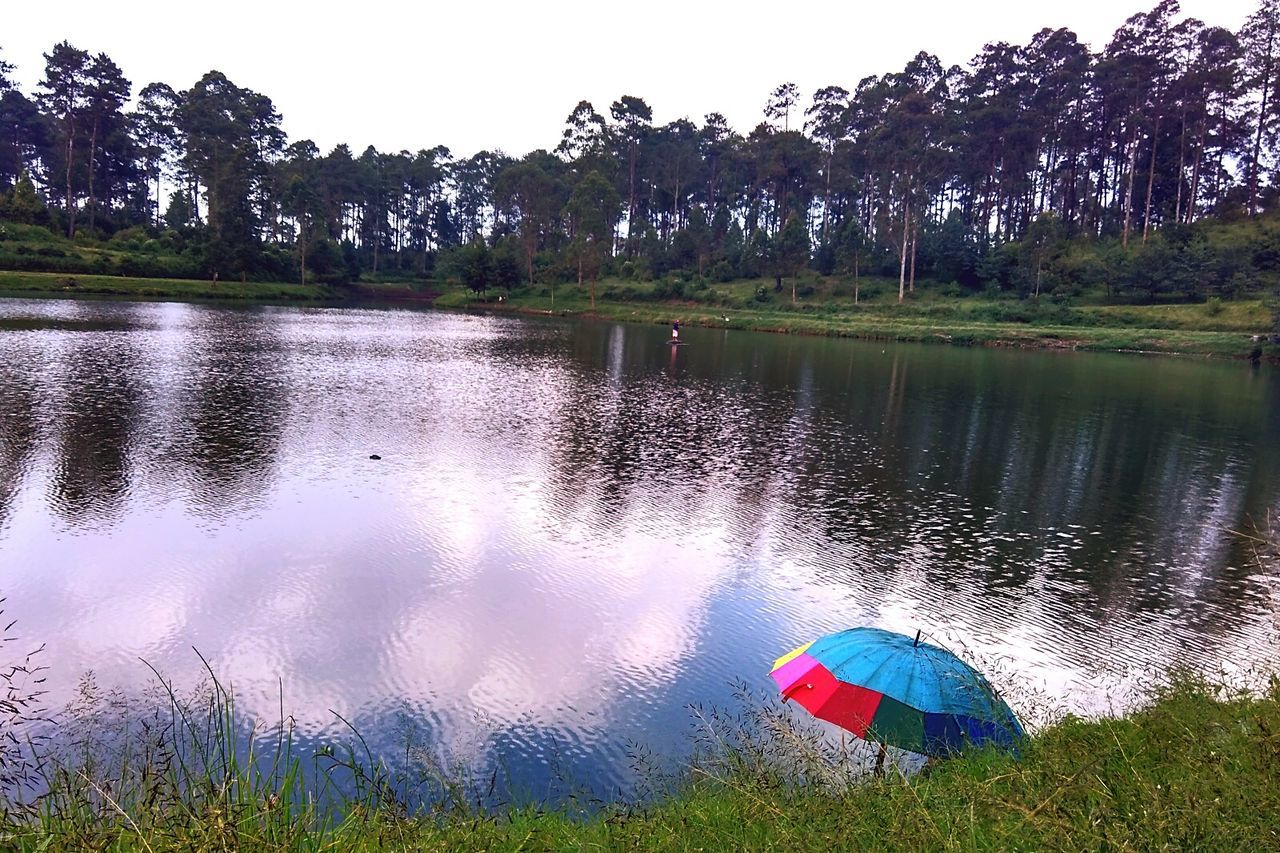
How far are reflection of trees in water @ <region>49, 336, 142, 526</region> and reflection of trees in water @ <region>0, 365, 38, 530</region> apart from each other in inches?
20.9

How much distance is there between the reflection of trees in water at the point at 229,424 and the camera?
1486 cm

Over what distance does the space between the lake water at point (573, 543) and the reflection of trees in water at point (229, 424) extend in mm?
163

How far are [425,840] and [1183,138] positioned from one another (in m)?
89.8

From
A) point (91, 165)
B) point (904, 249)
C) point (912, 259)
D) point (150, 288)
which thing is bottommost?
point (150, 288)

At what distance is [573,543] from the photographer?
13078 millimetres

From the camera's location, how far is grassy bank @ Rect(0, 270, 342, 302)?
2413 inches

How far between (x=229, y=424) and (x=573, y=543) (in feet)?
39.2

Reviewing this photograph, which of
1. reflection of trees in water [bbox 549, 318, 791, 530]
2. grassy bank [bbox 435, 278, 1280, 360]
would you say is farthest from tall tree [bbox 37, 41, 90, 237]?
reflection of trees in water [bbox 549, 318, 791, 530]

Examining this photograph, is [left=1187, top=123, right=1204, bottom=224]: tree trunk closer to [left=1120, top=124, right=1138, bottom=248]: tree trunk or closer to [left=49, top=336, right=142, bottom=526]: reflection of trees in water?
[left=1120, top=124, right=1138, bottom=248]: tree trunk

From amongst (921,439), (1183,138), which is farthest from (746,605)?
(1183,138)

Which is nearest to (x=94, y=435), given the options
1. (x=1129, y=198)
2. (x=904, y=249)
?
(x=904, y=249)

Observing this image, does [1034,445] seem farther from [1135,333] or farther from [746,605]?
[1135,333]

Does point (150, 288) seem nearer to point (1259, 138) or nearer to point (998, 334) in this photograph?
point (998, 334)

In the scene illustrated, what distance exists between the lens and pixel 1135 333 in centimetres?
5562
